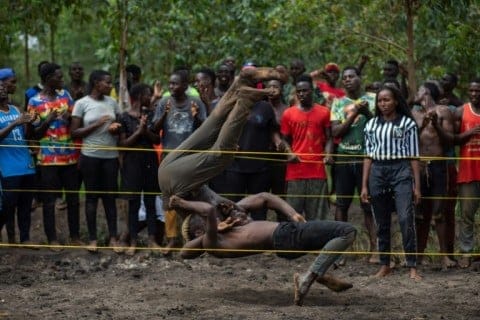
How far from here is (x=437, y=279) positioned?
10.3 meters

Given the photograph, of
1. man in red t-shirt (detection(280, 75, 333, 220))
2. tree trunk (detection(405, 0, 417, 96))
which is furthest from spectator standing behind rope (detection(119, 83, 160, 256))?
tree trunk (detection(405, 0, 417, 96))

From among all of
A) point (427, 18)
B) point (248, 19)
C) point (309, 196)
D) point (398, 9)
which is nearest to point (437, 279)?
point (309, 196)

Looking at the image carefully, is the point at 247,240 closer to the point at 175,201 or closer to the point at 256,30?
the point at 175,201

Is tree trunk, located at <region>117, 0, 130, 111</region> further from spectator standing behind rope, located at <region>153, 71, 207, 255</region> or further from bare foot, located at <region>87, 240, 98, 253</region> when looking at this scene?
bare foot, located at <region>87, 240, 98, 253</region>

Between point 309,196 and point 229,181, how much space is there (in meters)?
1.03

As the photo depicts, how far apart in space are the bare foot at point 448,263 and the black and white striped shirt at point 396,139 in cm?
143

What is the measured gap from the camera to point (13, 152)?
37.1 feet

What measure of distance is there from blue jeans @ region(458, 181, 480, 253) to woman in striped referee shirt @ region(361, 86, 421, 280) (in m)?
0.82

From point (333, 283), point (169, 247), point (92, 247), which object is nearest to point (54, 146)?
point (92, 247)

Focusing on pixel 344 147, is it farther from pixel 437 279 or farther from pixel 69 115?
pixel 69 115

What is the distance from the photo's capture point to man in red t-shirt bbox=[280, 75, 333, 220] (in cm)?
1133

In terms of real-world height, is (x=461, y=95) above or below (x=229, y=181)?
above

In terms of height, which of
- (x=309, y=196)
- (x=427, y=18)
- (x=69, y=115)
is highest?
(x=427, y=18)

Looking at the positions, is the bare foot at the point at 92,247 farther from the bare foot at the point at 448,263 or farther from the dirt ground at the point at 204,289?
the bare foot at the point at 448,263
